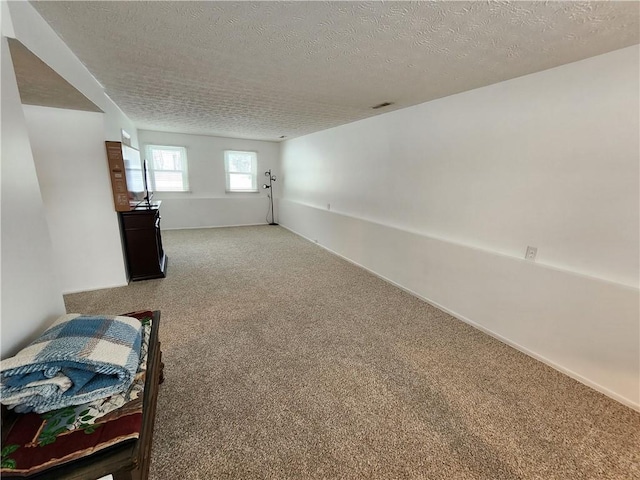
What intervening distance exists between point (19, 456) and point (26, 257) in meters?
0.72

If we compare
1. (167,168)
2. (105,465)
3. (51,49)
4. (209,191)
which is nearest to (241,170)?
(209,191)

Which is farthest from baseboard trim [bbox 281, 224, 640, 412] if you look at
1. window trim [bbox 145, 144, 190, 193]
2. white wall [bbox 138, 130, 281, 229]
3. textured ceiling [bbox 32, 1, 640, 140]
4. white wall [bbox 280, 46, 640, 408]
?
window trim [bbox 145, 144, 190, 193]

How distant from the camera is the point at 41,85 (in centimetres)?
204

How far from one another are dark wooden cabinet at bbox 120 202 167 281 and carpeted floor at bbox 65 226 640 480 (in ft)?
1.80

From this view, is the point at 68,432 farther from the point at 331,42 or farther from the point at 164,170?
the point at 164,170

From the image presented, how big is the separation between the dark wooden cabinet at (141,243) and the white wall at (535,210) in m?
3.15

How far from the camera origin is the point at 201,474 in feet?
4.24

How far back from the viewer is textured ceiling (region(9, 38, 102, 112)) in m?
1.53

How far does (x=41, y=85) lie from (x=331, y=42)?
2.23m

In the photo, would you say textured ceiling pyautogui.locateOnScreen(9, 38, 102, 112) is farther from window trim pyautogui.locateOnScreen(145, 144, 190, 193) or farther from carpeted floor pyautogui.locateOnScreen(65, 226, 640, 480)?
window trim pyautogui.locateOnScreen(145, 144, 190, 193)

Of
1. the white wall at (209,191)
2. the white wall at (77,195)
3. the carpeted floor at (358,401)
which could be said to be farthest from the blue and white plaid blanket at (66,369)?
the white wall at (209,191)

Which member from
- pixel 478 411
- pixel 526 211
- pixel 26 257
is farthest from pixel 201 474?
pixel 526 211

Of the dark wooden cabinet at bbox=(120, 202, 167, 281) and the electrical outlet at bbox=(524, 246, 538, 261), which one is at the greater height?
the electrical outlet at bbox=(524, 246, 538, 261)

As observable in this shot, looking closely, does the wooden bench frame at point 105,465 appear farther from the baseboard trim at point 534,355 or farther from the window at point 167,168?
the window at point 167,168
